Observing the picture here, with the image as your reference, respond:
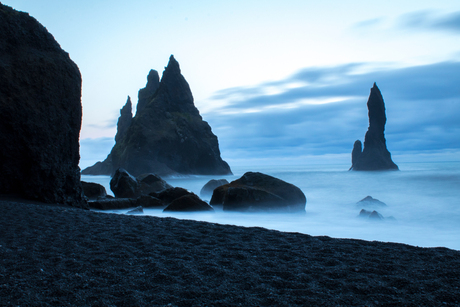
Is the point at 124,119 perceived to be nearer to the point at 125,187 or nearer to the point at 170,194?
the point at 125,187

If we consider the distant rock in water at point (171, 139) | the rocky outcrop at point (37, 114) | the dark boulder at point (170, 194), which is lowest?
the dark boulder at point (170, 194)

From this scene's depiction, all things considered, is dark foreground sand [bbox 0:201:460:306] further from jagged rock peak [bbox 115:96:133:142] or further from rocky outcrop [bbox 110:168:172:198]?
jagged rock peak [bbox 115:96:133:142]

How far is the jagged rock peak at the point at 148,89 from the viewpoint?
88.5m

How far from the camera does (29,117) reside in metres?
11.1

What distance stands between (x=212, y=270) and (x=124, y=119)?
94025 millimetres

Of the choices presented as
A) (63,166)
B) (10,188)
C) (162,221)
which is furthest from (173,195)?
(162,221)

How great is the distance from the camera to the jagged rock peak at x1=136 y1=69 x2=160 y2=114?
290 feet

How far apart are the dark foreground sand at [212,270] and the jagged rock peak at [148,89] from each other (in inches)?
3366

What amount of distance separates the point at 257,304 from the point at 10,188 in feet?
35.6

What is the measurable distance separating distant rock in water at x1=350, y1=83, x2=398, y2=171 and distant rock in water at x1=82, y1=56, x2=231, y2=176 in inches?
1540

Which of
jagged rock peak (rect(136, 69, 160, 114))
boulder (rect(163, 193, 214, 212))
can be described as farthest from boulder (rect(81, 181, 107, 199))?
jagged rock peak (rect(136, 69, 160, 114))

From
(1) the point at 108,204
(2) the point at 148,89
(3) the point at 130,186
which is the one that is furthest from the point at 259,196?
(2) the point at 148,89

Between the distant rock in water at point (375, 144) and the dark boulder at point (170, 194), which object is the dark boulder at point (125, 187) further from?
the distant rock in water at point (375, 144)

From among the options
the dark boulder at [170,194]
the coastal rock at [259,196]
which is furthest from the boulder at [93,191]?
the coastal rock at [259,196]
